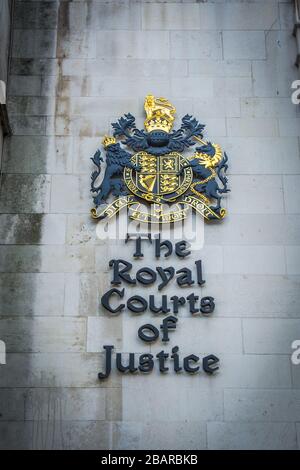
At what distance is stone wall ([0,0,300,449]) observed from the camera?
31.2 feet

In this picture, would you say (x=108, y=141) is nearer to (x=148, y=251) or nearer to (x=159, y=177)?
(x=159, y=177)

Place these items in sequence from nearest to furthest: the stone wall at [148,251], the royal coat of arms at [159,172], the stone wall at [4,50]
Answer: the stone wall at [148,251] < the royal coat of arms at [159,172] < the stone wall at [4,50]

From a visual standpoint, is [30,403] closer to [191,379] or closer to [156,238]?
[191,379]

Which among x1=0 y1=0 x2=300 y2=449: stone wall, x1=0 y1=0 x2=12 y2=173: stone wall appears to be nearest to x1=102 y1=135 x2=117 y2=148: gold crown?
x1=0 y1=0 x2=300 y2=449: stone wall

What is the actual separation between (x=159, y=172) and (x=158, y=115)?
94 centimetres

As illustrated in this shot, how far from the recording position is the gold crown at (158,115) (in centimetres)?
1103

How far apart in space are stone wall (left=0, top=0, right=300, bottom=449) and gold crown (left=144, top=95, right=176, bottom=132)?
0.19 meters

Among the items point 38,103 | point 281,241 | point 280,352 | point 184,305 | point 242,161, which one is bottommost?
point 280,352

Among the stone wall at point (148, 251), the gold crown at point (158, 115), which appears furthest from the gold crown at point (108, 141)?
the gold crown at point (158, 115)

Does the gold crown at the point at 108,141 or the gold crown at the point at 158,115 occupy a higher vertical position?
Answer: the gold crown at the point at 158,115

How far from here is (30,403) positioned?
9.53 m

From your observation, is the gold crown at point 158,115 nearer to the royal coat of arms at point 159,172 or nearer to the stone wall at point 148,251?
the royal coat of arms at point 159,172

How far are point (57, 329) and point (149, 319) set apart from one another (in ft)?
4.07

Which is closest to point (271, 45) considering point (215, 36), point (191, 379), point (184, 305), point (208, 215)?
point (215, 36)
